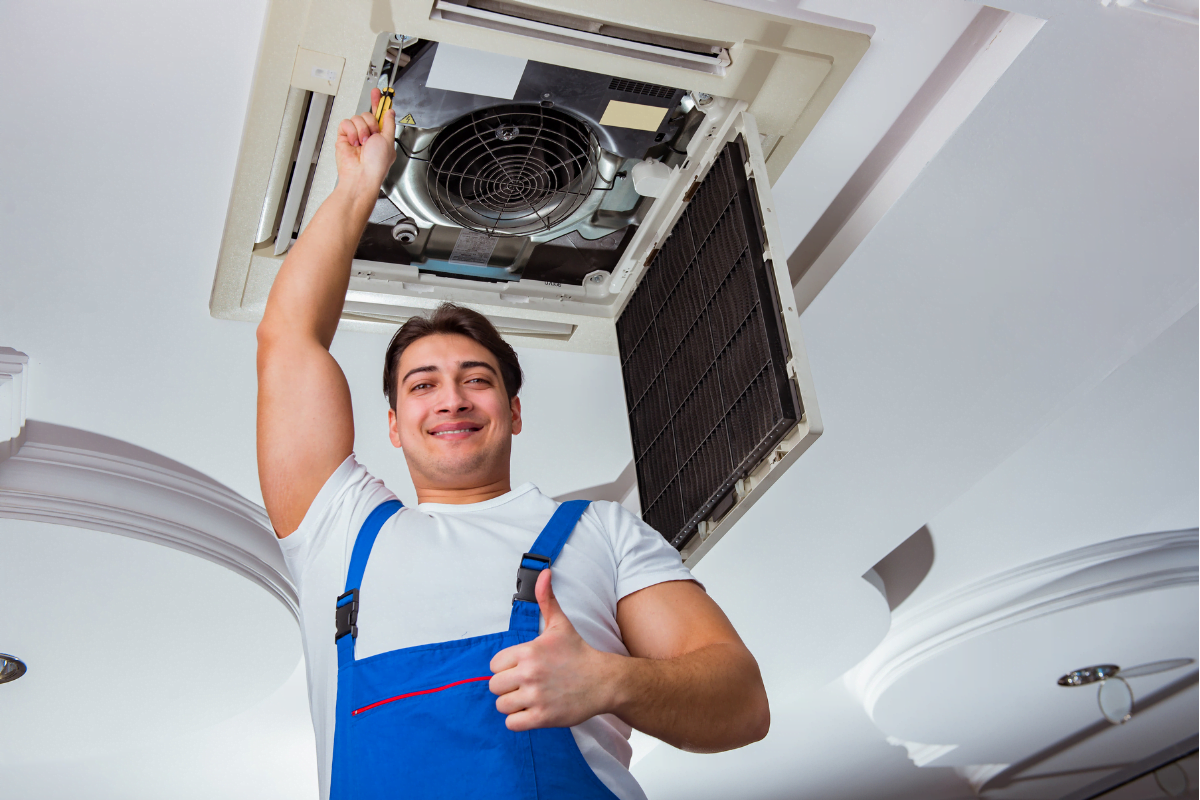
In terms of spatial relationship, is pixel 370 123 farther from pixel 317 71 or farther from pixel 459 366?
pixel 459 366

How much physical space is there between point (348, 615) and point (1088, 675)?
5056 millimetres

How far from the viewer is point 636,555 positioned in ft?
4.32

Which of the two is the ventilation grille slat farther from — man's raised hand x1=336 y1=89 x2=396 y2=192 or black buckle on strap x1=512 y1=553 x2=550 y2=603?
black buckle on strap x1=512 y1=553 x2=550 y2=603

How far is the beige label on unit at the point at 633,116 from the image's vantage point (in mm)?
1931

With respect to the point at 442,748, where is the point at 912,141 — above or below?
above

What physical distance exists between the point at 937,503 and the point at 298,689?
304 cm

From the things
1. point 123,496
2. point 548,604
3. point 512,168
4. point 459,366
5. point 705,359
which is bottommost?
point 548,604

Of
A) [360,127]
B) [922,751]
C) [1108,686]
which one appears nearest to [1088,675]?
[1108,686]

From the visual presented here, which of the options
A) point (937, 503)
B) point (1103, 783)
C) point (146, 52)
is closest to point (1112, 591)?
point (937, 503)

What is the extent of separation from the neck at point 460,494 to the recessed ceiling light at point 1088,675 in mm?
4640

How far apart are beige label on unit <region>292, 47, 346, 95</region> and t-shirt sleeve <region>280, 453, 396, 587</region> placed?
804mm

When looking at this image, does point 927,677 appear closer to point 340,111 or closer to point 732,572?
point 732,572

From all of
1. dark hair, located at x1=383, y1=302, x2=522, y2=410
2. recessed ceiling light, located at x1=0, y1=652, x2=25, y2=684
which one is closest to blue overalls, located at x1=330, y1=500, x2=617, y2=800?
dark hair, located at x1=383, y1=302, x2=522, y2=410

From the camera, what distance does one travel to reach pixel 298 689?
4.50m
